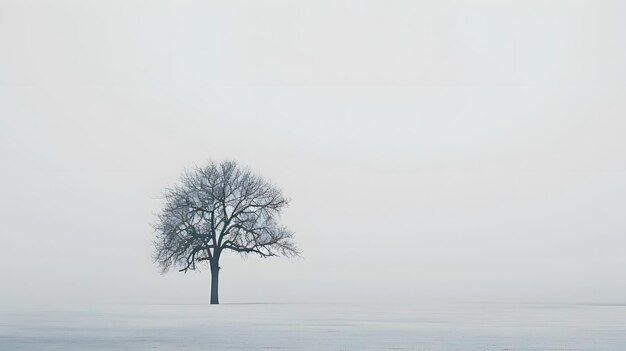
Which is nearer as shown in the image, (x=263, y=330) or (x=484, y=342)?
(x=484, y=342)

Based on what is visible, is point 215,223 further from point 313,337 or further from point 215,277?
point 313,337

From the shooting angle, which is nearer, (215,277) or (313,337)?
(313,337)

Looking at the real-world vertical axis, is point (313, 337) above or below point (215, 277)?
below

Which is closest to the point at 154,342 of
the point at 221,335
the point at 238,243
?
the point at 221,335

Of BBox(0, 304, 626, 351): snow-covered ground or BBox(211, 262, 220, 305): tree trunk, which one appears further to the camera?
BBox(211, 262, 220, 305): tree trunk

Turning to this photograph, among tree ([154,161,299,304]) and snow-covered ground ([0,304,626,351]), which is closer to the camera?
snow-covered ground ([0,304,626,351])

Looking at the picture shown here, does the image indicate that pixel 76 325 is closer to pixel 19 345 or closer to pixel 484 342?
pixel 19 345

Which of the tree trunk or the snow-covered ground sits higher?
the tree trunk

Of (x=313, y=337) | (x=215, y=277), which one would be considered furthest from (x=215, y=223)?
(x=313, y=337)

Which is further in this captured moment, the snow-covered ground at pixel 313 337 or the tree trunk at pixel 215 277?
the tree trunk at pixel 215 277

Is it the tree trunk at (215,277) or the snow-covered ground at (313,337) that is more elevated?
the tree trunk at (215,277)

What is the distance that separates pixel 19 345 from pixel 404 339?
1019 cm

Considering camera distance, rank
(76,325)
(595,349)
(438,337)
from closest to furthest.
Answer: (595,349)
(438,337)
(76,325)

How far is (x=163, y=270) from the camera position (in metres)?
65.9
